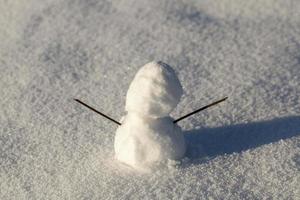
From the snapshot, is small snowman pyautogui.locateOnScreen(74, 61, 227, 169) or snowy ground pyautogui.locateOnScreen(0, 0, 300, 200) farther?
snowy ground pyautogui.locateOnScreen(0, 0, 300, 200)

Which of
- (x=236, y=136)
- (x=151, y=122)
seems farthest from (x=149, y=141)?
(x=236, y=136)

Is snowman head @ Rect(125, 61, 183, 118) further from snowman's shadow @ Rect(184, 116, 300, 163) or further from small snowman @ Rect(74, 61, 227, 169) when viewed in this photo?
snowman's shadow @ Rect(184, 116, 300, 163)

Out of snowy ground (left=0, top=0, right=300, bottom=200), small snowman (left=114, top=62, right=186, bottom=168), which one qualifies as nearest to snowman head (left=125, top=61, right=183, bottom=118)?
small snowman (left=114, top=62, right=186, bottom=168)

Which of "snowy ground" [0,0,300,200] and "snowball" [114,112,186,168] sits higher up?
"snowball" [114,112,186,168]

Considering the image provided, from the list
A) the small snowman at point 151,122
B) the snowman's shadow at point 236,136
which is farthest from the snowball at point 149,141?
the snowman's shadow at point 236,136

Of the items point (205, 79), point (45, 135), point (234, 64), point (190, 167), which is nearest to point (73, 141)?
point (45, 135)

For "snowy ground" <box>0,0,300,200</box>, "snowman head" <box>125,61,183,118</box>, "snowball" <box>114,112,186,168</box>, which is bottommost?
"snowy ground" <box>0,0,300,200</box>
